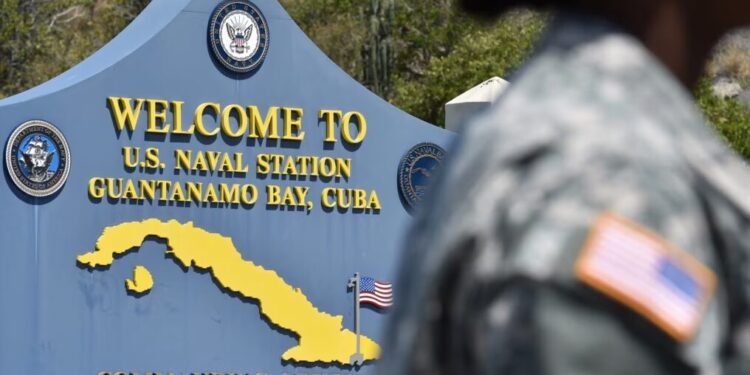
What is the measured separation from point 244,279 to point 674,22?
45.1 ft

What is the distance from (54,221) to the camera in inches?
570

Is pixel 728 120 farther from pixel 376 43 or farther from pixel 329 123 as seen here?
pixel 376 43

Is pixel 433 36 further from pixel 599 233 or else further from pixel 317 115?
pixel 599 233

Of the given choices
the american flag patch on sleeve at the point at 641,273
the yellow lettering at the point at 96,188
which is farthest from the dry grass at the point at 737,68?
the american flag patch on sleeve at the point at 641,273

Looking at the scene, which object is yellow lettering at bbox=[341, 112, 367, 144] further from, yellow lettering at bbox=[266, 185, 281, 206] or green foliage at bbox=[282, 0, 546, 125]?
green foliage at bbox=[282, 0, 546, 125]

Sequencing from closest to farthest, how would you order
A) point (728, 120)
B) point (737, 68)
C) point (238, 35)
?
point (238, 35) → point (728, 120) → point (737, 68)

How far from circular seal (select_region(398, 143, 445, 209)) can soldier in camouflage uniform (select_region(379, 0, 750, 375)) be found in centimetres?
1460

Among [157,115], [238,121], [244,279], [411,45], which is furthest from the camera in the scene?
[411,45]

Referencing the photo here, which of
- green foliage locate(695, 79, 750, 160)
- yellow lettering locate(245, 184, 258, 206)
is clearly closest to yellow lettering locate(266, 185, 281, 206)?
yellow lettering locate(245, 184, 258, 206)

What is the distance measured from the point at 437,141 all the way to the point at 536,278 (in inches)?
598

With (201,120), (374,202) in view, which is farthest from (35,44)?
(201,120)

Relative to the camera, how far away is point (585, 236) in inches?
59.3

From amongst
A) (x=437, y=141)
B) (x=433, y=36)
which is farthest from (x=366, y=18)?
(x=437, y=141)

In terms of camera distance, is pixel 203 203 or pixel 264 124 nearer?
pixel 203 203
